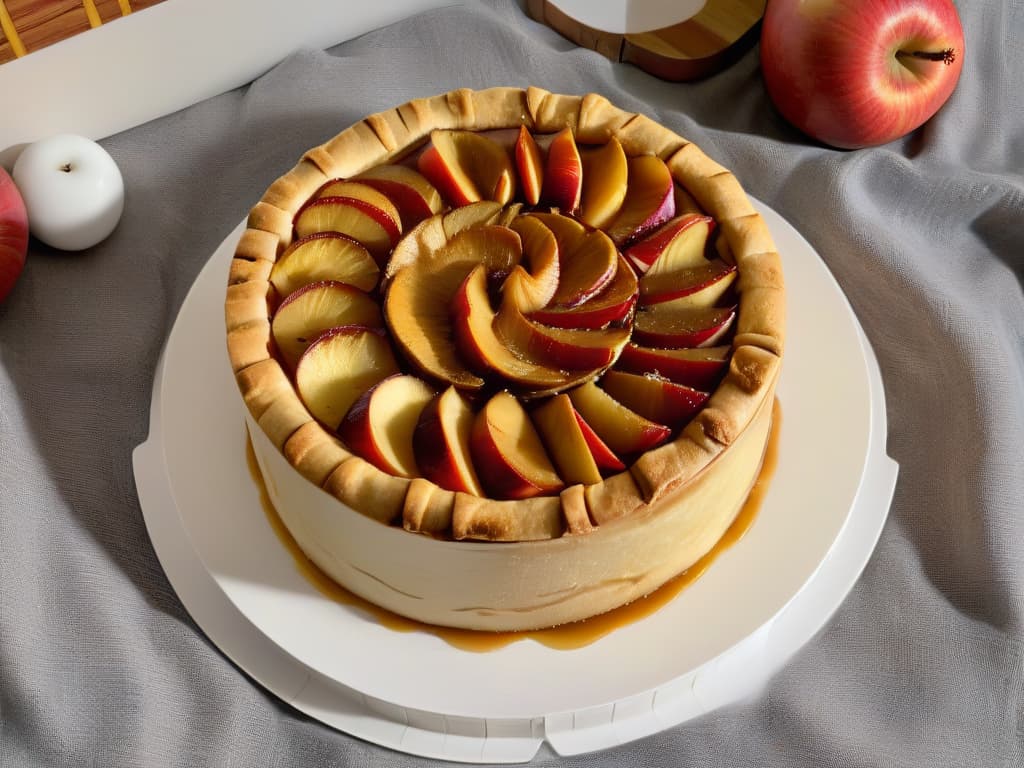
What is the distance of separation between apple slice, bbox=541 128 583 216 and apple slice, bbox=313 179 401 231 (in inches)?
12.8

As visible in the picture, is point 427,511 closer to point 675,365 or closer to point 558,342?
point 558,342

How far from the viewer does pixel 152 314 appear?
2.88 metres

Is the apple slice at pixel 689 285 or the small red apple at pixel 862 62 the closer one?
the apple slice at pixel 689 285

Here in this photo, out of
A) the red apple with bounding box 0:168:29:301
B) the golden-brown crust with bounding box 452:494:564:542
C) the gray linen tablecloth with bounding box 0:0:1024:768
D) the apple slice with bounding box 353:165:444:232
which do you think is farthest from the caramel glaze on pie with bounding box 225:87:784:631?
the red apple with bounding box 0:168:29:301

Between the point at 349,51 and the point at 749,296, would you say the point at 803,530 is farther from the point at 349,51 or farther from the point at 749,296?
the point at 349,51

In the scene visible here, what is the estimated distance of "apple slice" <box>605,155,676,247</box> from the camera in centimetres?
236

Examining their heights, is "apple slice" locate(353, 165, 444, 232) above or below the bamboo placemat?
below

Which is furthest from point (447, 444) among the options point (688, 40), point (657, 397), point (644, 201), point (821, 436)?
point (688, 40)

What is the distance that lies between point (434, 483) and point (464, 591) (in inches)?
8.9

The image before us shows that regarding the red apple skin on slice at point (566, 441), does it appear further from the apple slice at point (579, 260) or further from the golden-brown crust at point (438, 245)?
the apple slice at point (579, 260)

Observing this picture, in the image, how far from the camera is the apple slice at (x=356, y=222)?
7.69ft

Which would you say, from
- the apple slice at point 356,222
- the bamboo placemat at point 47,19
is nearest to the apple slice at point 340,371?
the apple slice at point 356,222

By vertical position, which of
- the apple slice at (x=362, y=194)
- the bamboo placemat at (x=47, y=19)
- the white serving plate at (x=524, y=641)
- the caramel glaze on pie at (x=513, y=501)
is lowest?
the white serving plate at (x=524, y=641)

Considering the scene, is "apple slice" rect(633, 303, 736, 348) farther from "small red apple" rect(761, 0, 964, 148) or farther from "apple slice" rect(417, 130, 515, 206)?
"small red apple" rect(761, 0, 964, 148)
